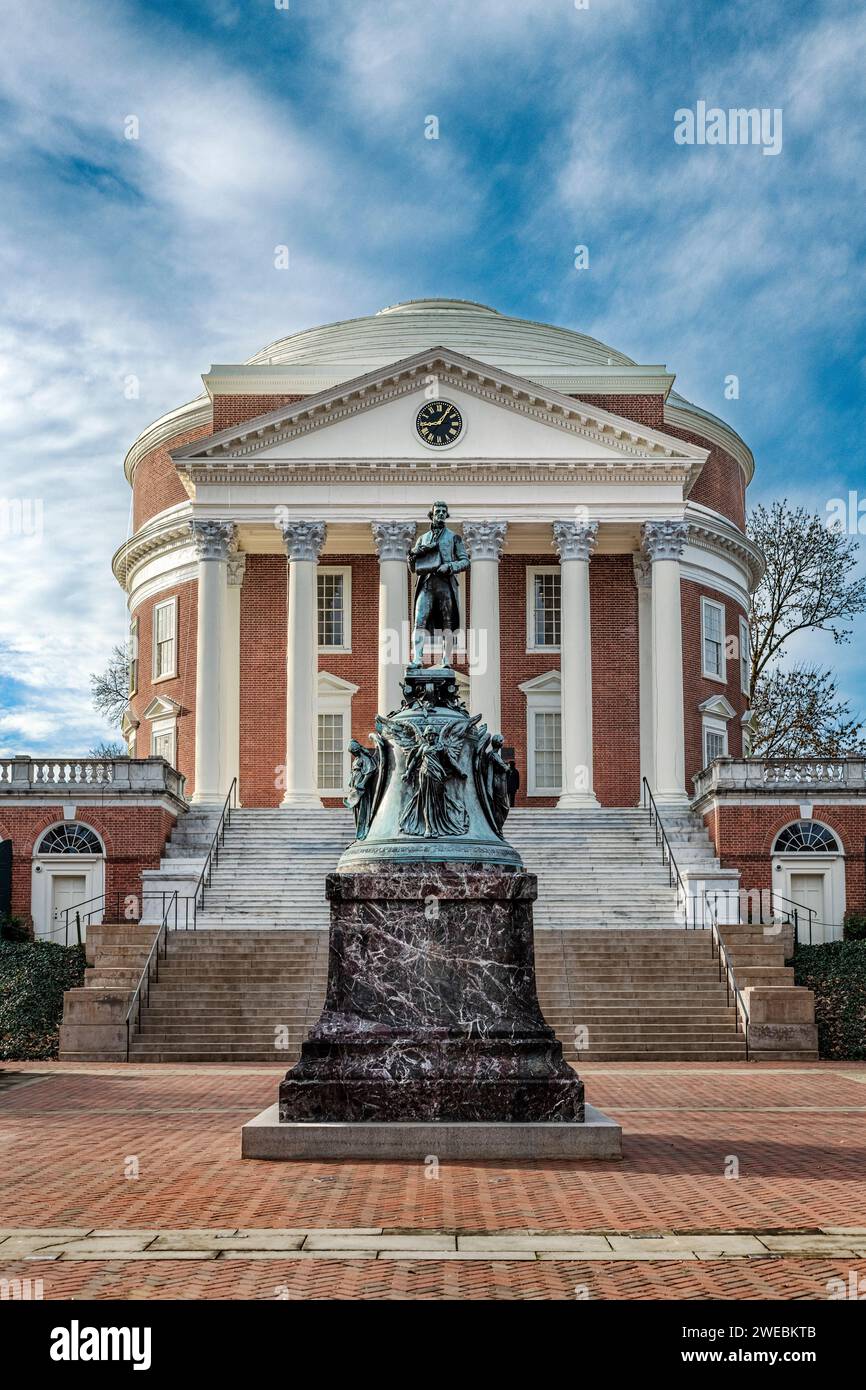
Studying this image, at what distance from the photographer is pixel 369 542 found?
45.2m

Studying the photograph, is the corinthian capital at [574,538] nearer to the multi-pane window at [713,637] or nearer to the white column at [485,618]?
the white column at [485,618]

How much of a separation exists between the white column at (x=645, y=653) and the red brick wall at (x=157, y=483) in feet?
50.9

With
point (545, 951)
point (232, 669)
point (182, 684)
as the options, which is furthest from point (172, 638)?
point (545, 951)

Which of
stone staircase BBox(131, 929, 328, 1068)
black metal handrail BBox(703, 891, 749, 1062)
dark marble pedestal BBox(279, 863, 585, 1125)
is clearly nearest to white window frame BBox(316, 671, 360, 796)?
stone staircase BBox(131, 929, 328, 1068)

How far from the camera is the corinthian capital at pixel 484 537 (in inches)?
1639

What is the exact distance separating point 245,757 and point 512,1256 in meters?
37.2

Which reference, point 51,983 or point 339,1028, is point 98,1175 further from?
Result: point 51,983

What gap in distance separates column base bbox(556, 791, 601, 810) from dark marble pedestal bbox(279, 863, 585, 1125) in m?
26.4

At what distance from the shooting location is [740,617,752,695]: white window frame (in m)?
51.8

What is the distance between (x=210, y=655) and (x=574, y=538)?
10.2 metres

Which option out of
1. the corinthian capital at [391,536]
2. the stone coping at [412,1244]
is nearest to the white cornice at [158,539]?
the corinthian capital at [391,536]

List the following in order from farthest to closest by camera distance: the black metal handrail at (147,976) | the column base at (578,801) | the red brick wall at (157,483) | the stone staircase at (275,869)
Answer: the red brick wall at (157,483), the column base at (578,801), the stone staircase at (275,869), the black metal handrail at (147,976)

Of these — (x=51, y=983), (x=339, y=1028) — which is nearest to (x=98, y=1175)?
(x=339, y=1028)

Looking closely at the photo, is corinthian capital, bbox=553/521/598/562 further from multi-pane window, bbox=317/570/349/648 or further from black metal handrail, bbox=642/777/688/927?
multi-pane window, bbox=317/570/349/648
